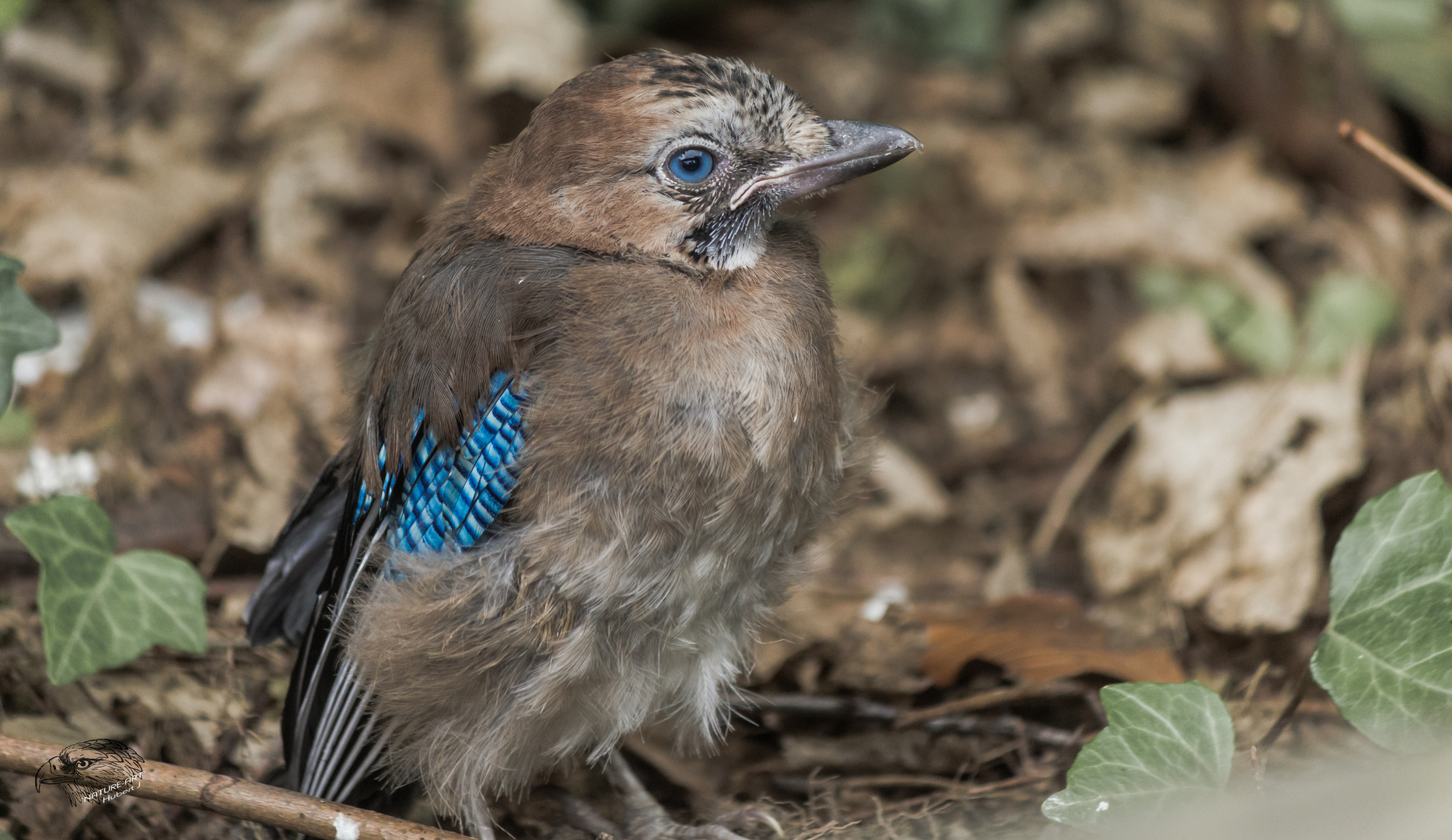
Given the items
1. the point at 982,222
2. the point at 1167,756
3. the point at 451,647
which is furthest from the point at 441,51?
the point at 1167,756

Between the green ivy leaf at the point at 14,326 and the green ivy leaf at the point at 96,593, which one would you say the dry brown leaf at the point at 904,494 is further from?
the green ivy leaf at the point at 14,326

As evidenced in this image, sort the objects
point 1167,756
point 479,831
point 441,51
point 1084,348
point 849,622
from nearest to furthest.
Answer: point 1167,756 < point 479,831 < point 849,622 < point 1084,348 < point 441,51

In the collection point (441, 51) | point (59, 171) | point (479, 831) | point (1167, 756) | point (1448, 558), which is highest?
point (441, 51)

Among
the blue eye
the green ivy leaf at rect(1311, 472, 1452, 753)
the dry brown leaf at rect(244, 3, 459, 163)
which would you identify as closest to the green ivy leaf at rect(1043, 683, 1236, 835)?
the green ivy leaf at rect(1311, 472, 1452, 753)

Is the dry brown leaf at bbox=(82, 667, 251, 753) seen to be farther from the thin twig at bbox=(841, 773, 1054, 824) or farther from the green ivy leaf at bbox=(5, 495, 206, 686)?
the thin twig at bbox=(841, 773, 1054, 824)

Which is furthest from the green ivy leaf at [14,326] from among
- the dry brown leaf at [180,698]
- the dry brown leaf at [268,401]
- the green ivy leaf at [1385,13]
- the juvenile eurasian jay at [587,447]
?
the green ivy leaf at [1385,13]

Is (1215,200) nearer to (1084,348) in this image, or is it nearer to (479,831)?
(1084,348)

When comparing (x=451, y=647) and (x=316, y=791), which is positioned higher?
(x=451, y=647)
